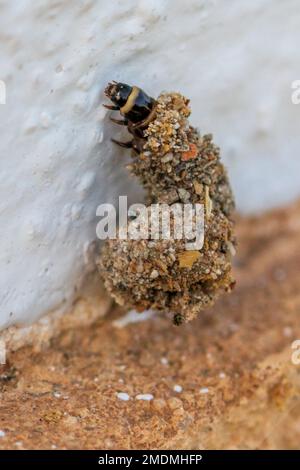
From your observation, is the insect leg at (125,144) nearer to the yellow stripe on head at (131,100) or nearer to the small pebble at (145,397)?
the yellow stripe on head at (131,100)

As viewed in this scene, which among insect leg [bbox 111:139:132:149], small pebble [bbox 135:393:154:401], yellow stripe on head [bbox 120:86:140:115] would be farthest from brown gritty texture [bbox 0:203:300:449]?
yellow stripe on head [bbox 120:86:140:115]

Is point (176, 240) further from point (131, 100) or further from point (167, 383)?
point (167, 383)

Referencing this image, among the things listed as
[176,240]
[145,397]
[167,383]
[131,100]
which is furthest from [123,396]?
[131,100]

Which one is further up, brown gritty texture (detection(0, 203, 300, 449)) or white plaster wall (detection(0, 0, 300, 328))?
white plaster wall (detection(0, 0, 300, 328))

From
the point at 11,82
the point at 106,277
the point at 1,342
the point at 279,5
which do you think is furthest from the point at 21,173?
the point at 279,5

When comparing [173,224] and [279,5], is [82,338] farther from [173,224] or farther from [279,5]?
[279,5]

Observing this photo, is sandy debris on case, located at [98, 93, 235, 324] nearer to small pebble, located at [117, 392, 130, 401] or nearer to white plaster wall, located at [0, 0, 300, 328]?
white plaster wall, located at [0, 0, 300, 328]

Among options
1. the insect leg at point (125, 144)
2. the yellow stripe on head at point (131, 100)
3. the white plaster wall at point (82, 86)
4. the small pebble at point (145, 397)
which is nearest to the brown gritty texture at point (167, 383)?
the small pebble at point (145, 397)
